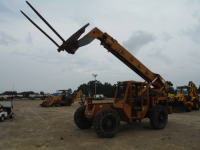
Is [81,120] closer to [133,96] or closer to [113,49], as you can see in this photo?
[133,96]

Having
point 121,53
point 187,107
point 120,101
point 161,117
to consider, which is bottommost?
point 187,107

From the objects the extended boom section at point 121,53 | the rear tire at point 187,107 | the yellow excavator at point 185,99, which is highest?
the extended boom section at point 121,53

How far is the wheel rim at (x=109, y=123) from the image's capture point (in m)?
7.65

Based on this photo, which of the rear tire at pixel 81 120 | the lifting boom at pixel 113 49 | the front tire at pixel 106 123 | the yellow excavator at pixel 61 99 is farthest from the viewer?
the yellow excavator at pixel 61 99

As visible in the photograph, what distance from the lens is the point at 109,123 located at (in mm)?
7703

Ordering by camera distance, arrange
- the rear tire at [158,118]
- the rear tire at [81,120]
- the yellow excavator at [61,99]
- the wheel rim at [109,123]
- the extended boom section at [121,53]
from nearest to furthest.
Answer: the wheel rim at [109,123] → the extended boom section at [121,53] → the rear tire at [158,118] → the rear tire at [81,120] → the yellow excavator at [61,99]

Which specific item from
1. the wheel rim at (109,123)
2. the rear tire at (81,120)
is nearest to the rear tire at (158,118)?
the wheel rim at (109,123)

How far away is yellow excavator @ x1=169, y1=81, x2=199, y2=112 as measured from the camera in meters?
15.9

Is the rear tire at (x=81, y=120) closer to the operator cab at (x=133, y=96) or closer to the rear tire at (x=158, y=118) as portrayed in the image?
the operator cab at (x=133, y=96)

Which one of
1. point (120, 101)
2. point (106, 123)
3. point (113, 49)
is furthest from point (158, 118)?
point (113, 49)

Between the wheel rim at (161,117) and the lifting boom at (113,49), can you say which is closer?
the lifting boom at (113,49)

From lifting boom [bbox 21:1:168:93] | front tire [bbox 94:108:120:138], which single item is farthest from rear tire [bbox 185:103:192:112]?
front tire [bbox 94:108:120:138]

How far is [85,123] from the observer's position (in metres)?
9.41

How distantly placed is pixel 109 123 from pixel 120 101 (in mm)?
1529
